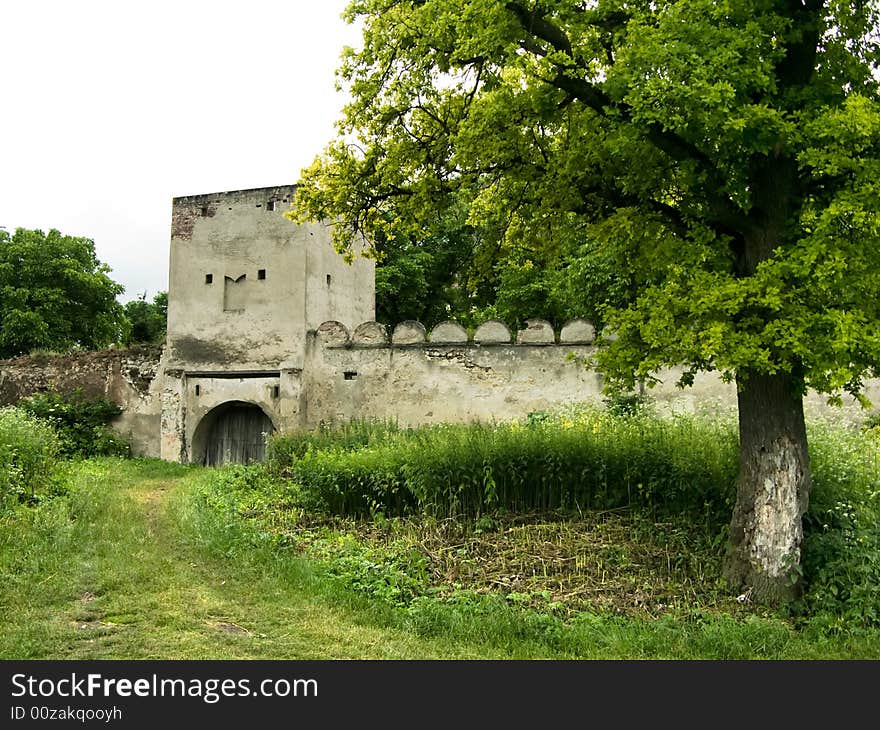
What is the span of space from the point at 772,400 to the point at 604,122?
348 cm

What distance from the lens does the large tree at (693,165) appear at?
682 cm

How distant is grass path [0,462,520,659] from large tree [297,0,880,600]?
3469mm

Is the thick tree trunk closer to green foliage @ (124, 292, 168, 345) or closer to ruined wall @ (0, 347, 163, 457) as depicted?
ruined wall @ (0, 347, 163, 457)

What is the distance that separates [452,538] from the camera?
9227mm

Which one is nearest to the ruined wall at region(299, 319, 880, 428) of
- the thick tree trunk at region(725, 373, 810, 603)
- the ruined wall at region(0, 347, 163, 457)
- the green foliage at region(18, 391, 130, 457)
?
the ruined wall at region(0, 347, 163, 457)

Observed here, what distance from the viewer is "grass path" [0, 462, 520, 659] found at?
5.89m

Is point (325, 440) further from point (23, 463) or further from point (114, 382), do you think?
point (114, 382)

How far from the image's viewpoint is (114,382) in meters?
18.9

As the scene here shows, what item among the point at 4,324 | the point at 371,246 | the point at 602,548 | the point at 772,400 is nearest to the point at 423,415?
the point at 371,246

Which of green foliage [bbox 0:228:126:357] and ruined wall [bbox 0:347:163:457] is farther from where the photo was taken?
green foliage [bbox 0:228:126:357]

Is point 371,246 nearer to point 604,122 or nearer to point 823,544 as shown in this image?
point 604,122

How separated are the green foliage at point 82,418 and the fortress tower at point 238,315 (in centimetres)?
138

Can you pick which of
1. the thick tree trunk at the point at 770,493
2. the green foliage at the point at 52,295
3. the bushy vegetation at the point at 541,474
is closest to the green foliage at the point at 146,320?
the green foliage at the point at 52,295

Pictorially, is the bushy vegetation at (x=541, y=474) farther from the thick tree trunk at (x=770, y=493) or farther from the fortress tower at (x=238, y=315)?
the fortress tower at (x=238, y=315)
